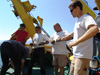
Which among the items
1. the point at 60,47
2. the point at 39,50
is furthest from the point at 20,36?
the point at 60,47

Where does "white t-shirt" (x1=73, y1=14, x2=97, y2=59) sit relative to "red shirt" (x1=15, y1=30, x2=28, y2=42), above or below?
below

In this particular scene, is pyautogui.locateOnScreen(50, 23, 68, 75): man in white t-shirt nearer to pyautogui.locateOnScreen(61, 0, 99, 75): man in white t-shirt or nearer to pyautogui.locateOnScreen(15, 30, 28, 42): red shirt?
pyautogui.locateOnScreen(15, 30, 28, 42): red shirt

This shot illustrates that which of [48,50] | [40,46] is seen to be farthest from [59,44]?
[48,50]

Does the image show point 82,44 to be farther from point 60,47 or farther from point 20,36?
point 20,36

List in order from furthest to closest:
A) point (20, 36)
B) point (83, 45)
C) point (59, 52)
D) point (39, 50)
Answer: point (20, 36)
point (39, 50)
point (59, 52)
point (83, 45)

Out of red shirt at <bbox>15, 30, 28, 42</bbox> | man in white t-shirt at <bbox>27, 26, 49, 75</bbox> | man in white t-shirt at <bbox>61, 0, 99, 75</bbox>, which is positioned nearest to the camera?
man in white t-shirt at <bbox>61, 0, 99, 75</bbox>

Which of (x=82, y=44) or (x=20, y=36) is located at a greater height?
(x=20, y=36)

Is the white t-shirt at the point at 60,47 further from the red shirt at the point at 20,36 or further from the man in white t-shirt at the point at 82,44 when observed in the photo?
the man in white t-shirt at the point at 82,44

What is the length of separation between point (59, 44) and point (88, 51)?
1496 millimetres

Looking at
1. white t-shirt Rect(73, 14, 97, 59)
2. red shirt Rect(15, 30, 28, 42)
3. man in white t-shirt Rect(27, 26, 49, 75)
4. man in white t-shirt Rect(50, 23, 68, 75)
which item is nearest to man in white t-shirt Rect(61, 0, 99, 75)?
white t-shirt Rect(73, 14, 97, 59)

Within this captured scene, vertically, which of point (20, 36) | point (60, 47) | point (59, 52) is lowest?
point (59, 52)

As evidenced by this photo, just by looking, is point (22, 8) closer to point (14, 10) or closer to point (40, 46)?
point (14, 10)

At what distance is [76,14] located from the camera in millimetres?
1379

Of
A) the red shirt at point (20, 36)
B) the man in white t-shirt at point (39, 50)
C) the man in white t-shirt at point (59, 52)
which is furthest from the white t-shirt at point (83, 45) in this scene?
the red shirt at point (20, 36)
